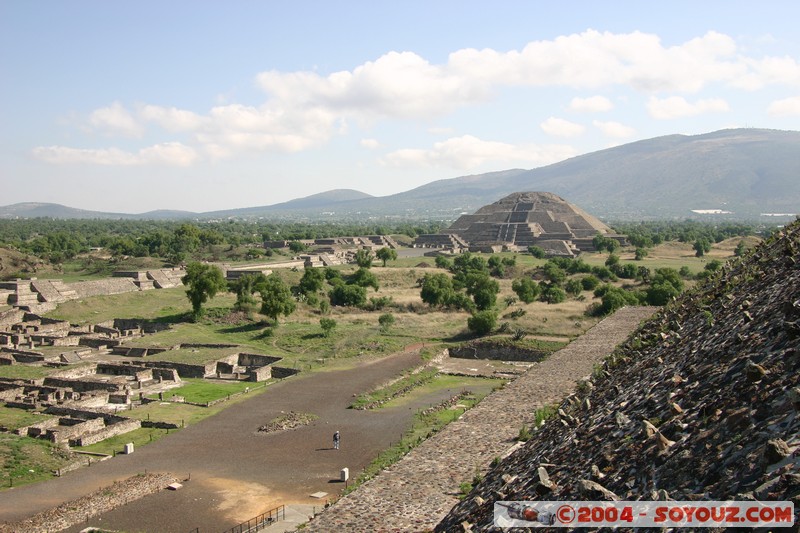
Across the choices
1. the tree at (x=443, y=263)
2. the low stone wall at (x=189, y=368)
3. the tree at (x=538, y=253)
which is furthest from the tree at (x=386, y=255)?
the low stone wall at (x=189, y=368)

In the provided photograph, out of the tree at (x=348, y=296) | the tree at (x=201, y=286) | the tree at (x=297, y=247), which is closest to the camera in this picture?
the tree at (x=201, y=286)

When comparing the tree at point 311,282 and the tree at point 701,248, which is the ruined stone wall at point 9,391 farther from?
the tree at point 701,248

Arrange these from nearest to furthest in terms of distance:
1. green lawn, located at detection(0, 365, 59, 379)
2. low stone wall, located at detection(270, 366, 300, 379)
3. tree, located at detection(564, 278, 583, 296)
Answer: green lawn, located at detection(0, 365, 59, 379) → low stone wall, located at detection(270, 366, 300, 379) → tree, located at detection(564, 278, 583, 296)

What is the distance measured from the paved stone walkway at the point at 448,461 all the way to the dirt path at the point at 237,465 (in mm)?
3392

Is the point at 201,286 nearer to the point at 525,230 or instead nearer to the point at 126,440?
the point at 126,440

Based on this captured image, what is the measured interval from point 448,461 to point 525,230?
88.3 metres

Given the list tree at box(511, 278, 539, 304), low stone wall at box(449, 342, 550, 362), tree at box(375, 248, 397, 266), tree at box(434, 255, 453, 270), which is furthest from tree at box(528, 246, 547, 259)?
low stone wall at box(449, 342, 550, 362)

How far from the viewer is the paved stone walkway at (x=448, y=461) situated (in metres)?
13.1

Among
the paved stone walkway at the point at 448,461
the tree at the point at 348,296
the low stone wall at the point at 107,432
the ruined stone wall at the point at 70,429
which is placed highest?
the tree at the point at 348,296

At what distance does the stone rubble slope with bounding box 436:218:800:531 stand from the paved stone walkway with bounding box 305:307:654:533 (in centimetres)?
192

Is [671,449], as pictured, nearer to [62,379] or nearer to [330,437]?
[330,437]

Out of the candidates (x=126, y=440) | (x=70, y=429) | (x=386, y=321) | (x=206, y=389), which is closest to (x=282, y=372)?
(x=206, y=389)

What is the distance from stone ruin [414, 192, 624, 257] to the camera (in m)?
95.1

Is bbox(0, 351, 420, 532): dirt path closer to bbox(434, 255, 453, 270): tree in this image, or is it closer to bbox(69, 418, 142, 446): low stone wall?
bbox(69, 418, 142, 446): low stone wall
